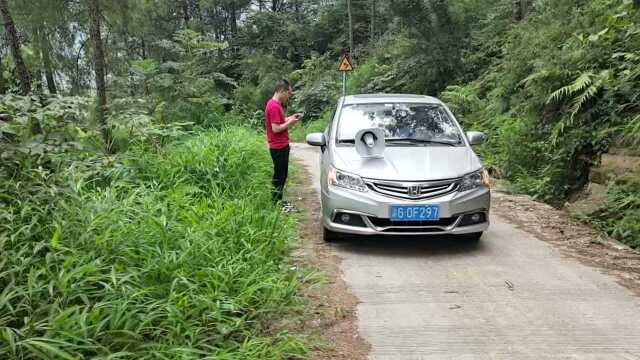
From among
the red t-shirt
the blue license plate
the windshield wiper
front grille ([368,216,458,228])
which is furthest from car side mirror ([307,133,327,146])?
the blue license plate

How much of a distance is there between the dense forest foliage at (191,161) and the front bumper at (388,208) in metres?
0.73

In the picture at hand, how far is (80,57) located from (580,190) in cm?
2141

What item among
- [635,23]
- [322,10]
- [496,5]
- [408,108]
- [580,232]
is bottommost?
[580,232]

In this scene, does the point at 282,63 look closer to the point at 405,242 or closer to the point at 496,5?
the point at 496,5

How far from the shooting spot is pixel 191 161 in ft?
24.6

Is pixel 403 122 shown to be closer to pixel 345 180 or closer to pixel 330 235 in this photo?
pixel 345 180

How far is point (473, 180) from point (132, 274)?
3536 millimetres

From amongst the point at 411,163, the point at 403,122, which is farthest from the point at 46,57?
the point at 411,163

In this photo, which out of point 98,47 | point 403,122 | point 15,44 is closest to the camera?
point 403,122

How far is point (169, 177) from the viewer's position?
22.3 ft

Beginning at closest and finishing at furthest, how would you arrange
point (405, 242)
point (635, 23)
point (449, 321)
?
point (449, 321) → point (405, 242) → point (635, 23)

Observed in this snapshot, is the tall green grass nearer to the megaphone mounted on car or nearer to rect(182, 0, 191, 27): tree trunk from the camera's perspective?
the megaphone mounted on car

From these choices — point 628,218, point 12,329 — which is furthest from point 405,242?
point 12,329

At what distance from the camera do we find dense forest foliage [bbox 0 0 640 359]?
3.39 metres
